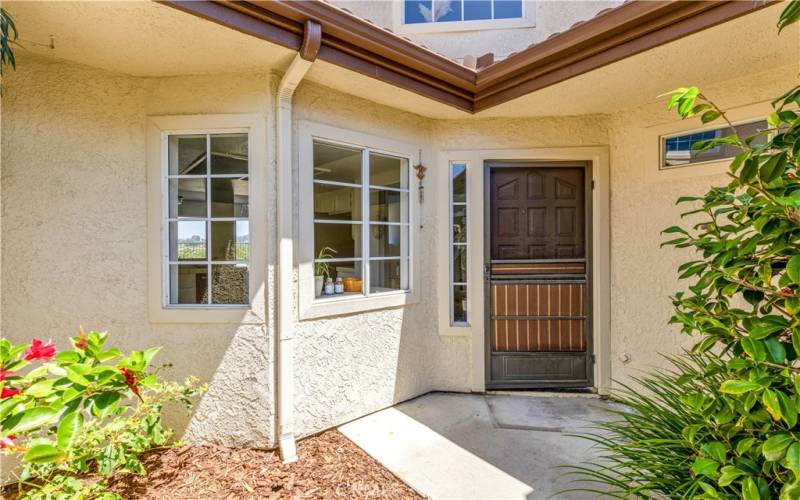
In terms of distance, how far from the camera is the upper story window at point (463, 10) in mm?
6195

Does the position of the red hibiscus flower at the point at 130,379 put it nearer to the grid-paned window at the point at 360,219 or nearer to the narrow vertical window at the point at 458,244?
the grid-paned window at the point at 360,219

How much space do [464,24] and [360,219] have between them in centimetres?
405

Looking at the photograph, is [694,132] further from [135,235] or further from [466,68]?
[135,235]

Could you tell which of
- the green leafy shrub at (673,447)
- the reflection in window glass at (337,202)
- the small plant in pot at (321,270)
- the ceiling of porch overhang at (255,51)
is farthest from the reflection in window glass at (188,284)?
the green leafy shrub at (673,447)

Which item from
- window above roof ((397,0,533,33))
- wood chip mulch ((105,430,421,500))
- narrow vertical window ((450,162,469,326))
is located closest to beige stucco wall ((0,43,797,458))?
wood chip mulch ((105,430,421,500))

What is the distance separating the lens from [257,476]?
3.57 metres

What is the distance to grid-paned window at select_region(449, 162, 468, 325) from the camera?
5.55 metres

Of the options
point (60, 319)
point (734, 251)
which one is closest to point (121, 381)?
point (60, 319)

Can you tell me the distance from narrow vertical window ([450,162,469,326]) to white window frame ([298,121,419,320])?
1.98 feet

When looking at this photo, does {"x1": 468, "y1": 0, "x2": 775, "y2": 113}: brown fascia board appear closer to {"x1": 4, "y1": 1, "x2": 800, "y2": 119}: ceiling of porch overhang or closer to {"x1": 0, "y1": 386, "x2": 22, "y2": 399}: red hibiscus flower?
{"x1": 4, "y1": 1, "x2": 800, "y2": 119}: ceiling of porch overhang

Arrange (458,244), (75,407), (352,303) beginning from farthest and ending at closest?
(458,244), (352,303), (75,407)

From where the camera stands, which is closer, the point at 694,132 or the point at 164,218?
the point at 164,218

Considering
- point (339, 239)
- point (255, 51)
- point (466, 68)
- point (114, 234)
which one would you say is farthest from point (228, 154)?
point (466, 68)

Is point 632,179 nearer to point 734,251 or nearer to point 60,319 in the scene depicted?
point 734,251
